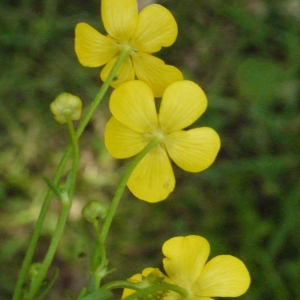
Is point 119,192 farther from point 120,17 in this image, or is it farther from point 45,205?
point 120,17

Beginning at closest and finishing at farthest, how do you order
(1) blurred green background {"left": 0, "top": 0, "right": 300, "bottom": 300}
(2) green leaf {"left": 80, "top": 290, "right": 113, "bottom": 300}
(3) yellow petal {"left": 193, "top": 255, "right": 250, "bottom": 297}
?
(2) green leaf {"left": 80, "top": 290, "right": 113, "bottom": 300}, (3) yellow petal {"left": 193, "top": 255, "right": 250, "bottom": 297}, (1) blurred green background {"left": 0, "top": 0, "right": 300, "bottom": 300}

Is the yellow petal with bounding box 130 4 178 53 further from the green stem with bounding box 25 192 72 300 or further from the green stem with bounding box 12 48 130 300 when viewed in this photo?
the green stem with bounding box 25 192 72 300

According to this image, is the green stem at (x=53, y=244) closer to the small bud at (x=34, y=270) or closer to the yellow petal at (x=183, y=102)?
the small bud at (x=34, y=270)

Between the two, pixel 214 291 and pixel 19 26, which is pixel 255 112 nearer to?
pixel 19 26

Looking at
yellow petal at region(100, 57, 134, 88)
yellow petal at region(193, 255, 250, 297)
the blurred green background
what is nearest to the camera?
yellow petal at region(193, 255, 250, 297)

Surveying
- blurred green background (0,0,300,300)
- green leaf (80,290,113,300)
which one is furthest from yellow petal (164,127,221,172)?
blurred green background (0,0,300,300)

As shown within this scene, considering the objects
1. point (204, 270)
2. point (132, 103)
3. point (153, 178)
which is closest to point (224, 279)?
point (204, 270)

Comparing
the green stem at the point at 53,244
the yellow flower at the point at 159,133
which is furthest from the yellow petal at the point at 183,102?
the green stem at the point at 53,244
